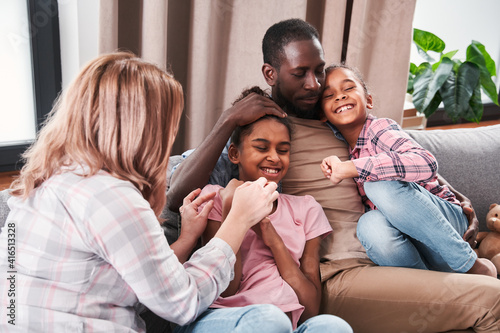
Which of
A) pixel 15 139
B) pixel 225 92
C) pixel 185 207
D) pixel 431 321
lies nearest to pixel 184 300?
pixel 185 207

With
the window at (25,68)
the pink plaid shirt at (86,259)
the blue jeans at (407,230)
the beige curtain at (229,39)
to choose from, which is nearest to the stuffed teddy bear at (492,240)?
the blue jeans at (407,230)

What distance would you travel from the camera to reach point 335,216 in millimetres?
1506

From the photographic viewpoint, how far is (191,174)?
1381 mm

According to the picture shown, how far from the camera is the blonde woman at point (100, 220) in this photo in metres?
0.87

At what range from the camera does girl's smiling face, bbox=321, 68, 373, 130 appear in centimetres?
151

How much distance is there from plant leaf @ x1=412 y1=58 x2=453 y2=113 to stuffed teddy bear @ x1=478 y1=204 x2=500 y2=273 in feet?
3.29

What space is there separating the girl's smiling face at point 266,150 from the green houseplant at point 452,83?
1.52m

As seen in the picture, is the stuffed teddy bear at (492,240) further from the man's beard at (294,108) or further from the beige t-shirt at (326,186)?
the man's beard at (294,108)

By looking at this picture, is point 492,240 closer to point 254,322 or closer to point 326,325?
point 326,325

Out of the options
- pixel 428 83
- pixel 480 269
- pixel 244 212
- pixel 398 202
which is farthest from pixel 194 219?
pixel 428 83

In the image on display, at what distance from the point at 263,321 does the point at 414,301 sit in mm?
513

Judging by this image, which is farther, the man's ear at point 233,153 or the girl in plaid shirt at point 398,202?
the man's ear at point 233,153

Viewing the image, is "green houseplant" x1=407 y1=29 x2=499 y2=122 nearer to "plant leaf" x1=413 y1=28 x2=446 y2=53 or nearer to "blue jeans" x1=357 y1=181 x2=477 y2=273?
"plant leaf" x1=413 y1=28 x2=446 y2=53

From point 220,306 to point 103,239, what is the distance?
1.37 feet
